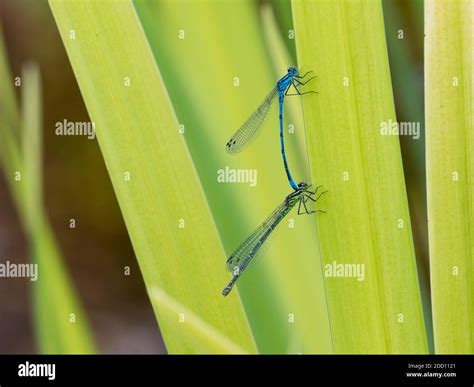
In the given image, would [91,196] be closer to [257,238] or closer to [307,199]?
[257,238]

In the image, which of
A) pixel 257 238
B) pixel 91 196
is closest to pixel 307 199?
pixel 257 238

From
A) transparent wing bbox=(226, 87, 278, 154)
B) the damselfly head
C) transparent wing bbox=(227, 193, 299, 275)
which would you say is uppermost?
transparent wing bbox=(226, 87, 278, 154)

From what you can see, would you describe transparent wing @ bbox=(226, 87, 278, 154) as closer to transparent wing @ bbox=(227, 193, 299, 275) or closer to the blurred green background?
the blurred green background

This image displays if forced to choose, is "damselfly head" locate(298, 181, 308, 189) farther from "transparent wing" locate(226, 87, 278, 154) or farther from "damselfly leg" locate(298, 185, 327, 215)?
"transparent wing" locate(226, 87, 278, 154)

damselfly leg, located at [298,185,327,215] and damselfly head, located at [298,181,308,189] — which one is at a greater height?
damselfly head, located at [298,181,308,189]

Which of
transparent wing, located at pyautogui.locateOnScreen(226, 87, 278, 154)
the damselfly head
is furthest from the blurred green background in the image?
the damselfly head

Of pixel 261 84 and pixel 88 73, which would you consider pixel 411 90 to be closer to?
→ pixel 261 84

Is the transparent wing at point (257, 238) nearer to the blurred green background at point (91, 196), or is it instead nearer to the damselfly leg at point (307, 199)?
the damselfly leg at point (307, 199)
